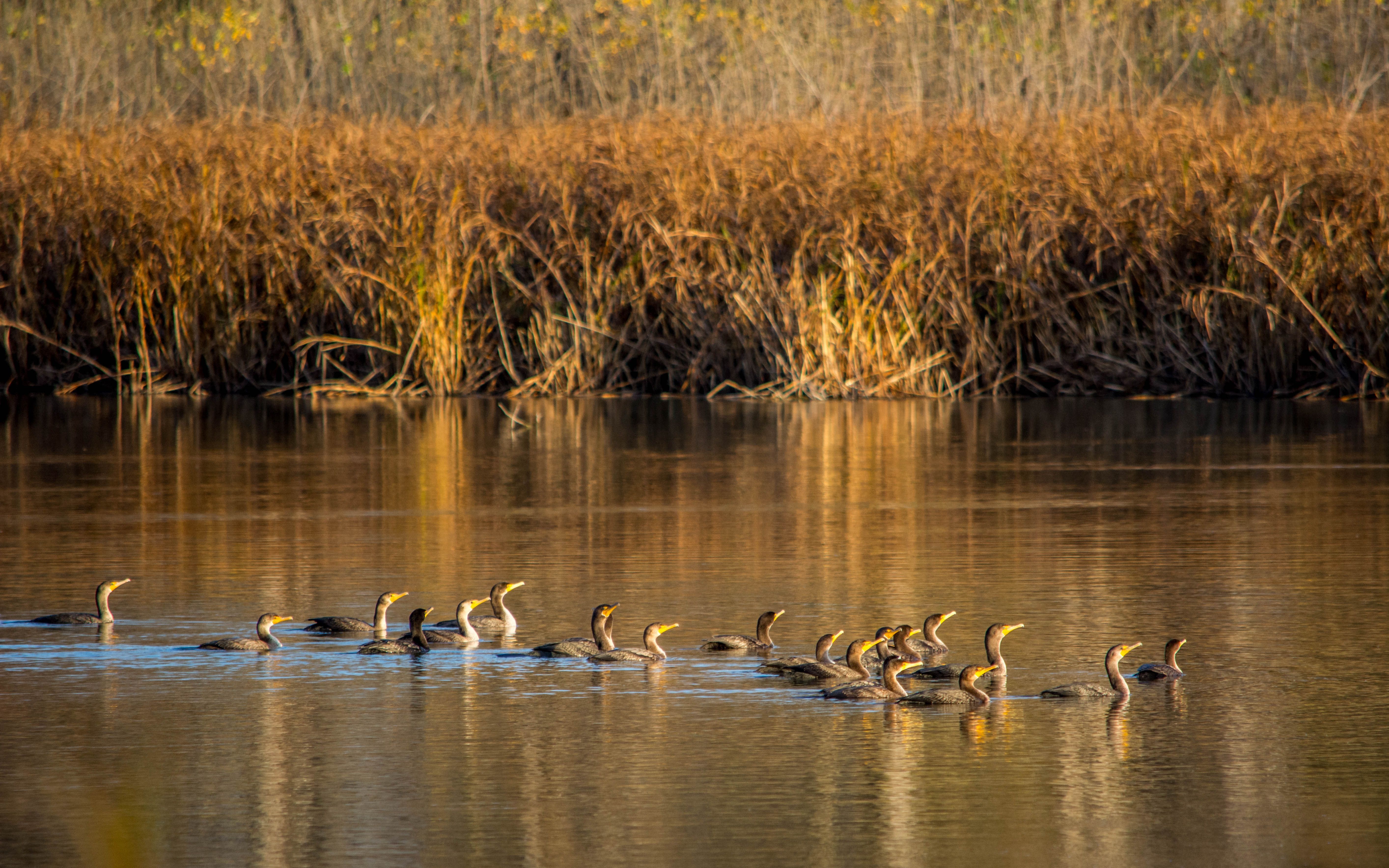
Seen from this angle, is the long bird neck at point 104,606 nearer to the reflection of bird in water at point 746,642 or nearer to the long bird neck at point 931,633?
the reflection of bird in water at point 746,642

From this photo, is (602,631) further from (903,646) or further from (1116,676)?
(1116,676)

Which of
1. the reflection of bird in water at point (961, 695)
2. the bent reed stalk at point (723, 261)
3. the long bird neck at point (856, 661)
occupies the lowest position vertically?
the reflection of bird in water at point (961, 695)

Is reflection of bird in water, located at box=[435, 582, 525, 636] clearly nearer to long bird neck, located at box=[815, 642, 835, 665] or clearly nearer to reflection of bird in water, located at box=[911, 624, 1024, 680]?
long bird neck, located at box=[815, 642, 835, 665]

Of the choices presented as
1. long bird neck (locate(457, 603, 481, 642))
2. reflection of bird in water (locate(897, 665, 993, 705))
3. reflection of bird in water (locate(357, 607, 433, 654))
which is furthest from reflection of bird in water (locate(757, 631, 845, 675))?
reflection of bird in water (locate(357, 607, 433, 654))

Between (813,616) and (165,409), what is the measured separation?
10.6 m

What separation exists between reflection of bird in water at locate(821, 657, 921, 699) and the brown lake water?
17cm

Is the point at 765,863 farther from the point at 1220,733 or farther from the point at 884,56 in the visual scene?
the point at 884,56

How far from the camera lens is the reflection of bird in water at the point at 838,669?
6.88 m

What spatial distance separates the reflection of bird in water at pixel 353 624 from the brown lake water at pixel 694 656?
5 centimetres

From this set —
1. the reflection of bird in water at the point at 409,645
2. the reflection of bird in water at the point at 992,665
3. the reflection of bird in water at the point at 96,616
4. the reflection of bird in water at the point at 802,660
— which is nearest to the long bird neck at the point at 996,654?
the reflection of bird in water at the point at 992,665

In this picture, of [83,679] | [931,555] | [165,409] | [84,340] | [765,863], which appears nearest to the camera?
[765,863]

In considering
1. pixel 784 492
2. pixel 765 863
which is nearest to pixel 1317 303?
pixel 784 492

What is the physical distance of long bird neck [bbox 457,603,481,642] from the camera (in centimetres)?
753

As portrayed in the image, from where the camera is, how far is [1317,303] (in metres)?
16.9
